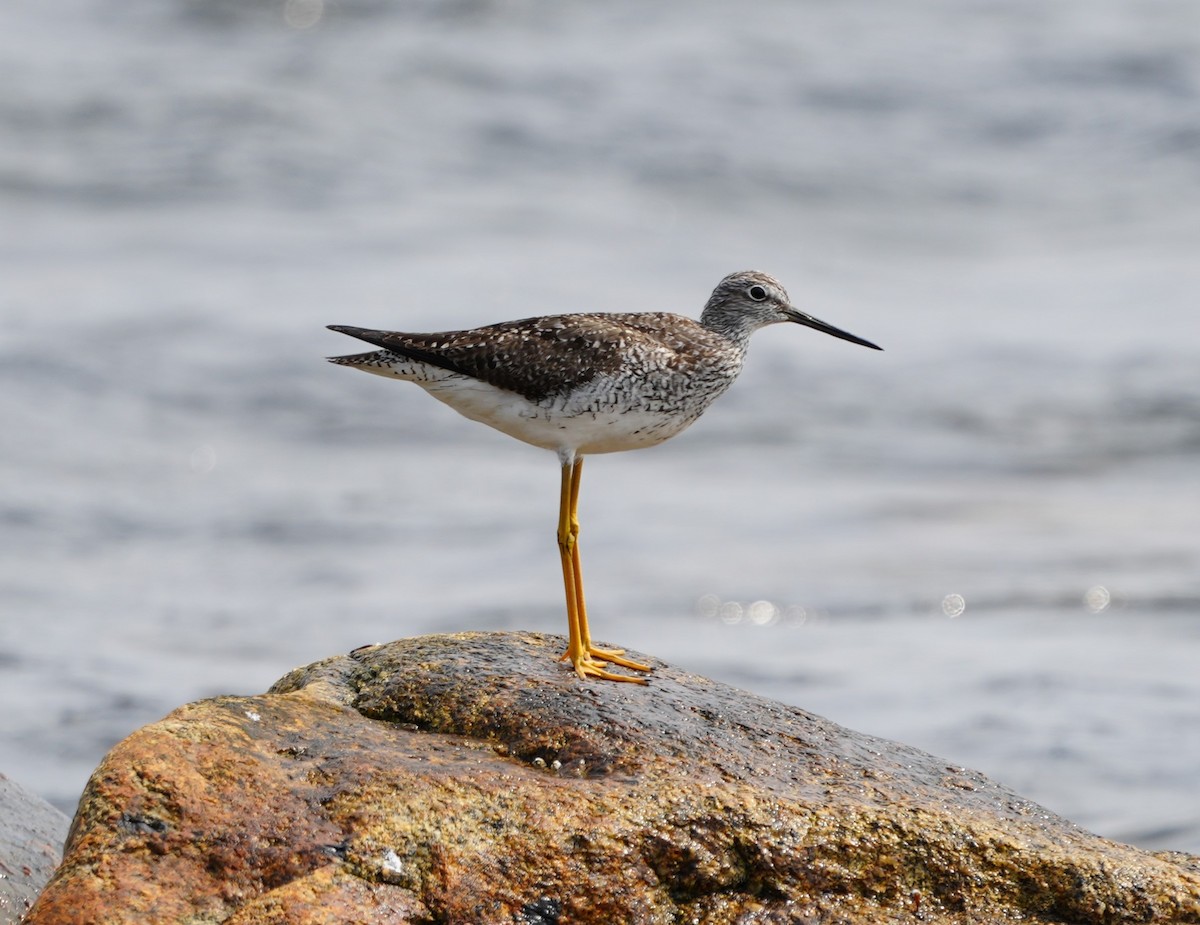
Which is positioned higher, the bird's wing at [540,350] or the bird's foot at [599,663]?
the bird's wing at [540,350]

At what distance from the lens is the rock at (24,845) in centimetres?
701

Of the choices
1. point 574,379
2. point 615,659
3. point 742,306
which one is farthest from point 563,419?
point 742,306

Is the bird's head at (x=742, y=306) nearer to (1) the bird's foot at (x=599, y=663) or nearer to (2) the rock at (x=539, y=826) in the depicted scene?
(1) the bird's foot at (x=599, y=663)

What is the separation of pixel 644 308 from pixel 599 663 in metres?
12.1

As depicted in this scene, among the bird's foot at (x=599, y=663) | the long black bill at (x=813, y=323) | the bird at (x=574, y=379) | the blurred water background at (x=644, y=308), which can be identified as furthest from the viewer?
the blurred water background at (x=644, y=308)

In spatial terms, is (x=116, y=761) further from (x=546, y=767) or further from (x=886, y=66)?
(x=886, y=66)

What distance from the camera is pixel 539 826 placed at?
19.3ft

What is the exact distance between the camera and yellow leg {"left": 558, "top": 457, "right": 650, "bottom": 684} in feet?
24.5

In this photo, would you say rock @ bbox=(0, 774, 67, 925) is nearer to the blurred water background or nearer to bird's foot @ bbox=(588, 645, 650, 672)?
bird's foot @ bbox=(588, 645, 650, 672)

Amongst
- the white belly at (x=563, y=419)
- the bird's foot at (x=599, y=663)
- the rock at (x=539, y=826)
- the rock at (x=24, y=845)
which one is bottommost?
the rock at (x=24, y=845)

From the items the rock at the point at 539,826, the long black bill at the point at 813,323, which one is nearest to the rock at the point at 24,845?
the rock at the point at 539,826

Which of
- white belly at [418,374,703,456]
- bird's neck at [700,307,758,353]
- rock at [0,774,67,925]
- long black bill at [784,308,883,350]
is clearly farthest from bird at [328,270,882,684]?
rock at [0,774,67,925]

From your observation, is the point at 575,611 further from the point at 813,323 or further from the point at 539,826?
the point at 813,323

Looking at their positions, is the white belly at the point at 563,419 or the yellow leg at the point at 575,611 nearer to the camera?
the yellow leg at the point at 575,611
